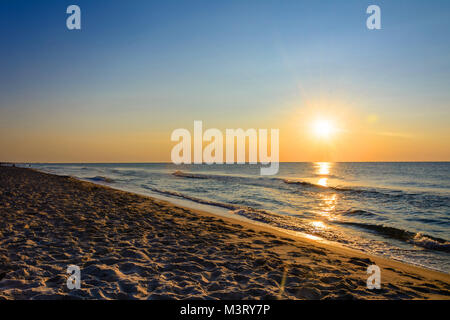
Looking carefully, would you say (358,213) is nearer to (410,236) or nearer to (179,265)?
(410,236)

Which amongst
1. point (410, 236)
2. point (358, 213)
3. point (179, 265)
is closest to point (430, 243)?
point (410, 236)

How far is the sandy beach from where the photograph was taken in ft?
14.9

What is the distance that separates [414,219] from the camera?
14219 mm

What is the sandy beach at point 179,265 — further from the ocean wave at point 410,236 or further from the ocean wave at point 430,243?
the ocean wave at point 410,236

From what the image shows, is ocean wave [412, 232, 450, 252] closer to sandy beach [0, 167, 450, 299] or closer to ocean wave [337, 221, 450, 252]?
ocean wave [337, 221, 450, 252]

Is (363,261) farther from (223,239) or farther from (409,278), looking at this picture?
(223,239)

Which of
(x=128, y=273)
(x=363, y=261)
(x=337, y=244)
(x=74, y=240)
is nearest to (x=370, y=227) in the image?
(x=337, y=244)

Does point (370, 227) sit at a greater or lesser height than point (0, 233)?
lesser

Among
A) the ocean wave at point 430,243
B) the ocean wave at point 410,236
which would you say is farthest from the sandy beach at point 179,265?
→ the ocean wave at point 410,236

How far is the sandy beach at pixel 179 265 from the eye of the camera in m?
4.55

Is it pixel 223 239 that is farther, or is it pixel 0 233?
pixel 223 239

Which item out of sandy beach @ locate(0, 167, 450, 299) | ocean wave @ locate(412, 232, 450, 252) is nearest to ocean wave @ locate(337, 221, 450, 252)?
ocean wave @ locate(412, 232, 450, 252)
